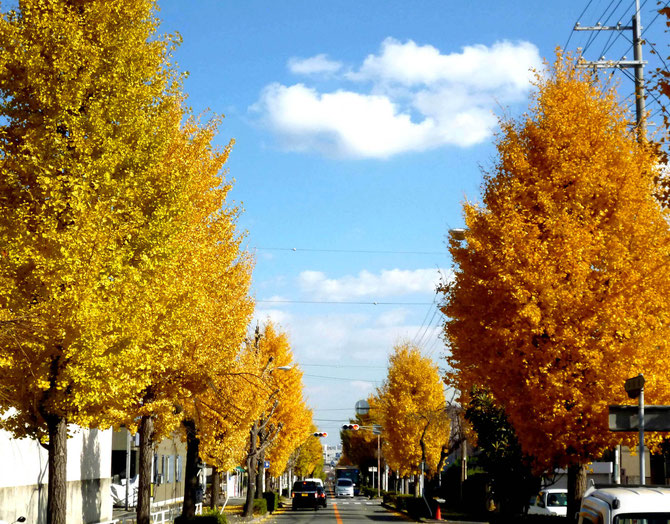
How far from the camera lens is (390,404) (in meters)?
60.4

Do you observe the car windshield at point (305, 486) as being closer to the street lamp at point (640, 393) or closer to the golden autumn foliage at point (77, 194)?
the golden autumn foliage at point (77, 194)

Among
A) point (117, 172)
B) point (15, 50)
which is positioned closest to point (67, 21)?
point (15, 50)

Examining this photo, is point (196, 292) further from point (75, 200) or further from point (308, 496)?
point (308, 496)

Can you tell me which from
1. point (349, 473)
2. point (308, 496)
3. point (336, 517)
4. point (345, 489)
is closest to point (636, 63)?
point (336, 517)

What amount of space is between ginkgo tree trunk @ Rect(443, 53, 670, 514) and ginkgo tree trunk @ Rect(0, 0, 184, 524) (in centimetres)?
748

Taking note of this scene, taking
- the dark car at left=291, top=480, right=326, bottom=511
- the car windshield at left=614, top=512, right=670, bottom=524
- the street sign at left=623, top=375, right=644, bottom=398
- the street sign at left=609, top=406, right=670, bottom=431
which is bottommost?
the dark car at left=291, top=480, right=326, bottom=511

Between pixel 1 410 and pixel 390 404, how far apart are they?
4845cm

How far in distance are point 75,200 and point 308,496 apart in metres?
45.6

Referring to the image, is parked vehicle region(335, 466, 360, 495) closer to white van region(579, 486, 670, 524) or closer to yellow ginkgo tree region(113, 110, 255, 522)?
yellow ginkgo tree region(113, 110, 255, 522)

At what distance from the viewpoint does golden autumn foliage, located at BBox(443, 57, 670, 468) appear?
17453mm

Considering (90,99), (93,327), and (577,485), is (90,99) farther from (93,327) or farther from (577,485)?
(577,485)

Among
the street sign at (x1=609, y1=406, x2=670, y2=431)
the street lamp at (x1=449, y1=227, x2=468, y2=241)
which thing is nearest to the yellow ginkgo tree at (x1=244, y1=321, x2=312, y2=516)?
the street lamp at (x1=449, y1=227, x2=468, y2=241)

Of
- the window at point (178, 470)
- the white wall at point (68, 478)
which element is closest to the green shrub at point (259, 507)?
the white wall at point (68, 478)

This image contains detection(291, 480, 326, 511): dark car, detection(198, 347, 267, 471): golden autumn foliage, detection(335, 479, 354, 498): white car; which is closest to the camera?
detection(198, 347, 267, 471): golden autumn foliage
